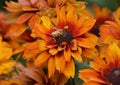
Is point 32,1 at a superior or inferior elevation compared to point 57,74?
superior

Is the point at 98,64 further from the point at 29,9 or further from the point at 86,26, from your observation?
the point at 29,9

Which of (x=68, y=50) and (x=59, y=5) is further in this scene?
(x=59, y=5)

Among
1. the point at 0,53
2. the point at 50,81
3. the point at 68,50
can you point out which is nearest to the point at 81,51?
the point at 68,50

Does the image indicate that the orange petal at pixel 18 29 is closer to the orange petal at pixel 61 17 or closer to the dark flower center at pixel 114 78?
the orange petal at pixel 61 17

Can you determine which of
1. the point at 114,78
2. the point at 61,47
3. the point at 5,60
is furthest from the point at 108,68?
the point at 5,60

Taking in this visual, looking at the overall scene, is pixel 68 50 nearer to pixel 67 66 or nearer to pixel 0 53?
pixel 67 66

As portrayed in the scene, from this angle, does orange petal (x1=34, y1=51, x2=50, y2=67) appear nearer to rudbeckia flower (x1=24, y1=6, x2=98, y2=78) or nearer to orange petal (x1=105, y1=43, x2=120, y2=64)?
rudbeckia flower (x1=24, y1=6, x2=98, y2=78)
